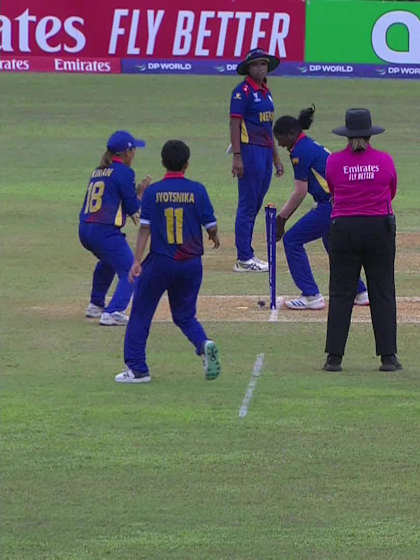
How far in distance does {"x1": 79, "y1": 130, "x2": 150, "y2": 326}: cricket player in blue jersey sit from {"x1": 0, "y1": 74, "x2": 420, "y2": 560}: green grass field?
34cm

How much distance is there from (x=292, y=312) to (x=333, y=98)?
67.9 ft

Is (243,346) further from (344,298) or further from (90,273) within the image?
(90,273)

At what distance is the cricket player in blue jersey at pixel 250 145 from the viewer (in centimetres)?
1820

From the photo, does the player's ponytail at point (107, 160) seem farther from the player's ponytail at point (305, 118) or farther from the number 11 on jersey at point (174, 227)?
the number 11 on jersey at point (174, 227)

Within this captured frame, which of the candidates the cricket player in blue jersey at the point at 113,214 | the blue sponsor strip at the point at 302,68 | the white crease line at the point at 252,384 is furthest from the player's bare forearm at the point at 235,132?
the blue sponsor strip at the point at 302,68

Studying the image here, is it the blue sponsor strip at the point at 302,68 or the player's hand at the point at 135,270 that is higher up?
the blue sponsor strip at the point at 302,68

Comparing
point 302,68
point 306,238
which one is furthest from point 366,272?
point 302,68

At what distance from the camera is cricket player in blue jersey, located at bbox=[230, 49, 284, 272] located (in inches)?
717

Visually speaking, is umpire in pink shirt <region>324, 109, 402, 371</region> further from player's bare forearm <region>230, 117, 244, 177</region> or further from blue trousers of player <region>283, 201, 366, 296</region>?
player's bare forearm <region>230, 117, 244, 177</region>

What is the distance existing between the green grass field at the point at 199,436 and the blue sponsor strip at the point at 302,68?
18059 mm

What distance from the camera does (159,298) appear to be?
12.2 metres

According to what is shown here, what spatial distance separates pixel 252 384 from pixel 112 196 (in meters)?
3.13

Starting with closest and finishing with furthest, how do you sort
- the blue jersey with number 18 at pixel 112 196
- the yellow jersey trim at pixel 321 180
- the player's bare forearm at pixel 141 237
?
the player's bare forearm at pixel 141 237, the blue jersey with number 18 at pixel 112 196, the yellow jersey trim at pixel 321 180

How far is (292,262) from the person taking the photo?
15.7m
